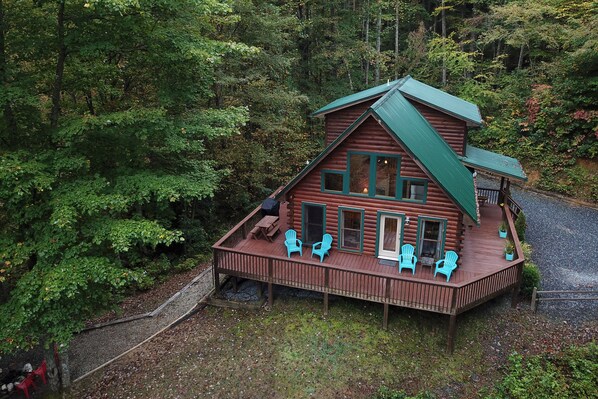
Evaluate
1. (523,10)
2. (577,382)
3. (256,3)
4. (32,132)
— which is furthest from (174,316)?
(523,10)

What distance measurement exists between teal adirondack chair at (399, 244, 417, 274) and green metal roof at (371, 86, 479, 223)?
2163 millimetres

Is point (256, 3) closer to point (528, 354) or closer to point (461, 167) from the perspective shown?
point (461, 167)

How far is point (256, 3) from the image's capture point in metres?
19.5

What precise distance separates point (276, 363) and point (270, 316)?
188cm

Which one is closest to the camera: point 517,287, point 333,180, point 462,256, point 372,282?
point 372,282

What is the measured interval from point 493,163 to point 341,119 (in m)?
6.78

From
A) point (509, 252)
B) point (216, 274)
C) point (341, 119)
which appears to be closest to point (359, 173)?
point (341, 119)

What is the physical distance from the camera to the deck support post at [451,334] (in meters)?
11.3

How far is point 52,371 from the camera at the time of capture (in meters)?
11.0

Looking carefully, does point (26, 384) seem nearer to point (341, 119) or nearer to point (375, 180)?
point (375, 180)

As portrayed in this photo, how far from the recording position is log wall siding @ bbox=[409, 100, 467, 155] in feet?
54.2

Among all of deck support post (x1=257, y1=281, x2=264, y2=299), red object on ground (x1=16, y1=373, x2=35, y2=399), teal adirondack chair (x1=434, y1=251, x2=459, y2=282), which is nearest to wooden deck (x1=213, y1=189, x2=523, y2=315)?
teal adirondack chair (x1=434, y1=251, x2=459, y2=282)

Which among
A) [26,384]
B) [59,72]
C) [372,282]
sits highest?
[59,72]

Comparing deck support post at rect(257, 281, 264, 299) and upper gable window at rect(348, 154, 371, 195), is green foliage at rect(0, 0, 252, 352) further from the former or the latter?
upper gable window at rect(348, 154, 371, 195)
